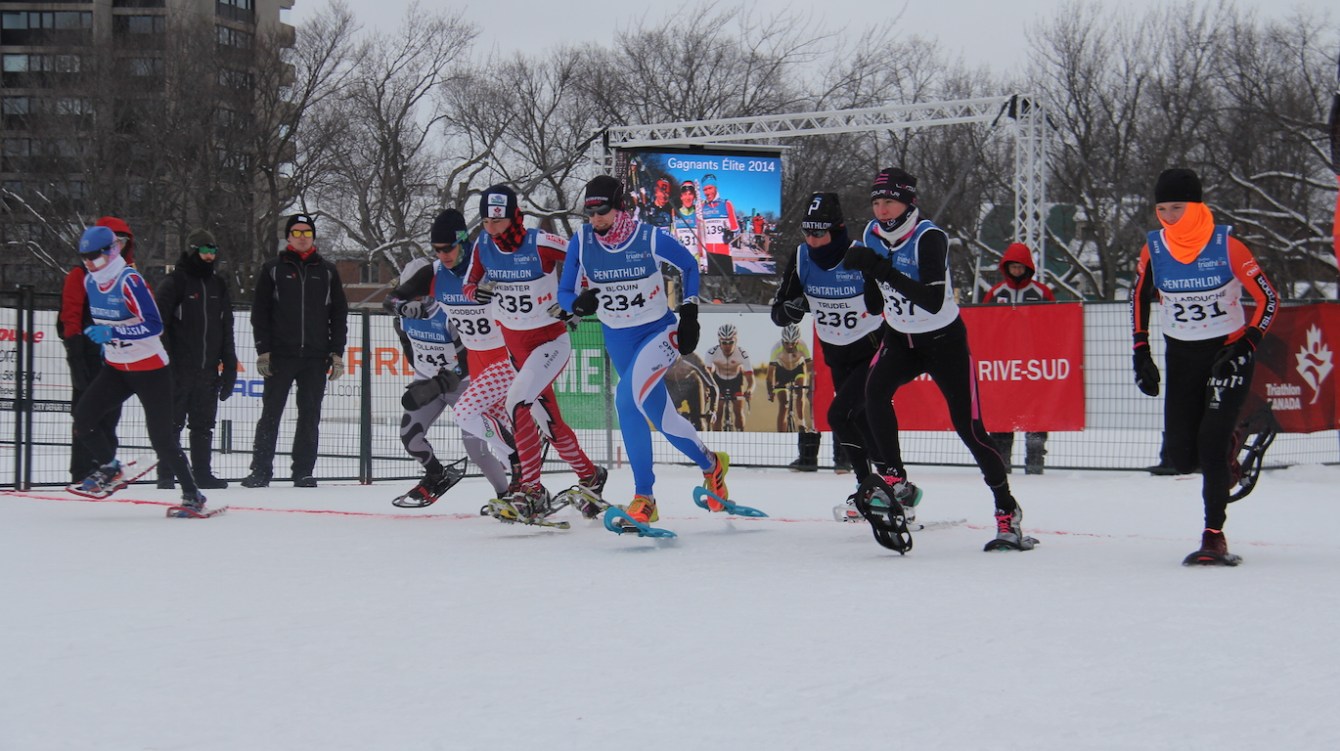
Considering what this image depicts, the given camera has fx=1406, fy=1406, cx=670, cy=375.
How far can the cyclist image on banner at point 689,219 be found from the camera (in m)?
37.0

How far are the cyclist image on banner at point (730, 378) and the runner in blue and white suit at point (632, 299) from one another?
792 centimetres

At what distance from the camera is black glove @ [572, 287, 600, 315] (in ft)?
24.6

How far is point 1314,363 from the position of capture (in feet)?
40.2

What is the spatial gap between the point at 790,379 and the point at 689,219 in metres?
21.9

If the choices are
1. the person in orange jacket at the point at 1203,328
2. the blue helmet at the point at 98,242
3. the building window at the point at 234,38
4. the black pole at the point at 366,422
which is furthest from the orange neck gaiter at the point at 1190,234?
the building window at the point at 234,38

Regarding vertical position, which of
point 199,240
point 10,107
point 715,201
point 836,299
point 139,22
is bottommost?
point 836,299

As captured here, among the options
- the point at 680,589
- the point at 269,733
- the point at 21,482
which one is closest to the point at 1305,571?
the point at 680,589

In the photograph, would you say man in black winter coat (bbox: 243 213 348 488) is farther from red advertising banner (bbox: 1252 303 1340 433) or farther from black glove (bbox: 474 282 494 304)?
red advertising banner (bbox: 1252 303 1340 433)

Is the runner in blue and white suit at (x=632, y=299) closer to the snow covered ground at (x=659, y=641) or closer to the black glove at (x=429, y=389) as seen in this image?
the snow covered ground at (x=659, y=641)

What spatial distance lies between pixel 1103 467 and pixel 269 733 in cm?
1090

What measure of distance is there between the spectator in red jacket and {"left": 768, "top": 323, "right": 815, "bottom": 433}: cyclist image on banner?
2.24 metres

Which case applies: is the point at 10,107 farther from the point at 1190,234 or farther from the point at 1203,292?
the point at 1203,292

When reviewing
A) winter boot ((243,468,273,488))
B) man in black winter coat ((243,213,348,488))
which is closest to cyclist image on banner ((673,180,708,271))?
man in black winter coat ((243,213,348,488))

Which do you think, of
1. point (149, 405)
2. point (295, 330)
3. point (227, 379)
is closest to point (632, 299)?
point (149, 405)
